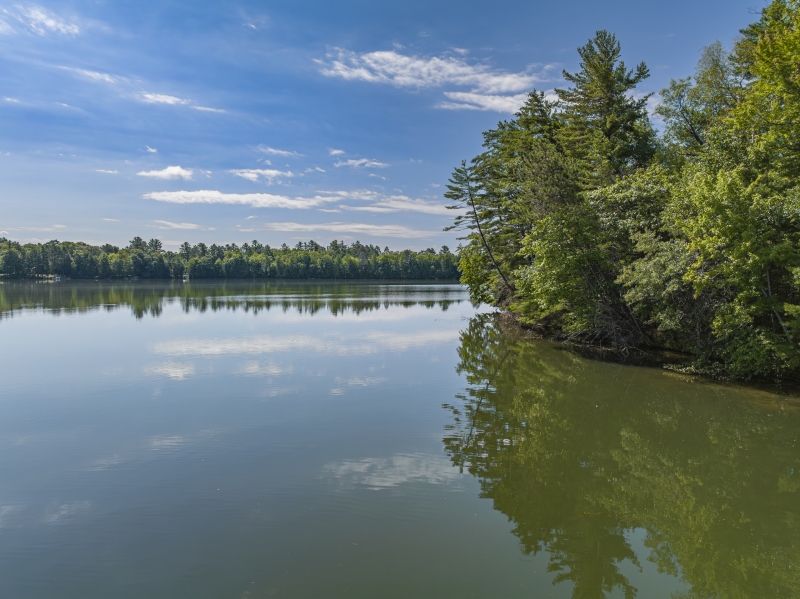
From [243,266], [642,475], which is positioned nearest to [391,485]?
[642,475]

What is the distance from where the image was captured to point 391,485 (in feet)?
28.8

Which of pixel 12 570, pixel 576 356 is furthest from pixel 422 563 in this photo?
pixel 576 356

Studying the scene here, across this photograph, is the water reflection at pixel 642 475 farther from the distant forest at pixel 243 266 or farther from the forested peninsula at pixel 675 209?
the distant forest at pixel 243 266

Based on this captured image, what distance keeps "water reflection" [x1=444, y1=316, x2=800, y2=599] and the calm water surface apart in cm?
4

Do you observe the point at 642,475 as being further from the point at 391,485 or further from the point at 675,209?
the point at 675,209

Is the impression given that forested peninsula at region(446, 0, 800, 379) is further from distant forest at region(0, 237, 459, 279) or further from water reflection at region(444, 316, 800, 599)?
distant forest at region(0, 237, 459, 279)

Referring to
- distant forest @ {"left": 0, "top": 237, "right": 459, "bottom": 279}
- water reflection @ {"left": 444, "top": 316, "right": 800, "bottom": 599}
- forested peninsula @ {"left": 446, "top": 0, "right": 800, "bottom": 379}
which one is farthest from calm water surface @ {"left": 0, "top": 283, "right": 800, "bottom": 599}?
distant forest @ {"left": 0, "top": 237, "right": 459, "bottom": 279}

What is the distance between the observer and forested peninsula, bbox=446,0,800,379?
15.3 meters

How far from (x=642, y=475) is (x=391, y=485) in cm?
469

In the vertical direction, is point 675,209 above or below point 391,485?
above

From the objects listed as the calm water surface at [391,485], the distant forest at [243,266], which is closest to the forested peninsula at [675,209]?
the calm water surface at [391,485]

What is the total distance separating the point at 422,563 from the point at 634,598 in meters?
2.54

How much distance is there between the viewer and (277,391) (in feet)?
51.1

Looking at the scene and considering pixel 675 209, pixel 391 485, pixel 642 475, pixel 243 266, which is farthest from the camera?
pixel 243 266
